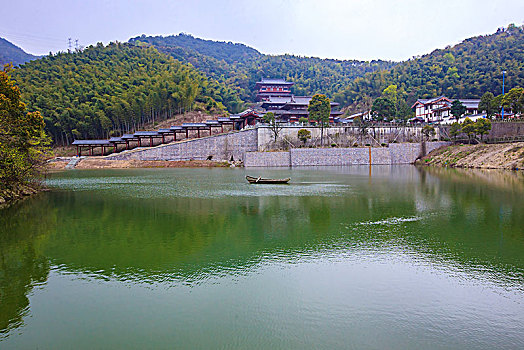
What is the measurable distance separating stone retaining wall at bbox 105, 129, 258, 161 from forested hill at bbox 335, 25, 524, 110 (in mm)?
32133

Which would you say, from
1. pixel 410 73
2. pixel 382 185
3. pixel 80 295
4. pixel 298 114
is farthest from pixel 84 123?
pixel 410 73

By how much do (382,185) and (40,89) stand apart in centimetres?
5170

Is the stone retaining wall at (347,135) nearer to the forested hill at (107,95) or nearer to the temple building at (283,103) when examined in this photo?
the temple building at (283,103)

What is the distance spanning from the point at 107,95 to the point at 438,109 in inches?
1784

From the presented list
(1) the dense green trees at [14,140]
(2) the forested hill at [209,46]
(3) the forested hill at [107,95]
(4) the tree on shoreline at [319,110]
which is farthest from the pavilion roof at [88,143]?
(2) the forested hill at [209,46]

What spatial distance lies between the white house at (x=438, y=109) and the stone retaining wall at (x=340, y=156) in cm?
1050

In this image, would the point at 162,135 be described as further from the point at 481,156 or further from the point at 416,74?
the point at 416,74

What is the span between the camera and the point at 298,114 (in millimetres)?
54031

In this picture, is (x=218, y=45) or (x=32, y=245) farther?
(x=218, y=45)

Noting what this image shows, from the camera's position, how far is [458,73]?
63156mm

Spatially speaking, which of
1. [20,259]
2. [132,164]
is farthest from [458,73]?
[20,259]

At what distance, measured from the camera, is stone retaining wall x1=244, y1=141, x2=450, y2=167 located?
1556 inches

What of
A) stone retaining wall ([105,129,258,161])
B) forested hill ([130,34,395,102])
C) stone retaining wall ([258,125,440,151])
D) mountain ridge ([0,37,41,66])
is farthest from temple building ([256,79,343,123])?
mountain ridge ([0,37,41,66])

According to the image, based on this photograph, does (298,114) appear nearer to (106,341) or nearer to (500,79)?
(500,79)
